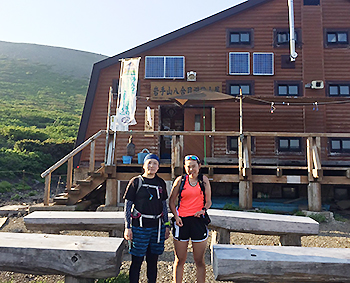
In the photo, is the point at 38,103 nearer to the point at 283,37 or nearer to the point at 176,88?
the point at 176,88

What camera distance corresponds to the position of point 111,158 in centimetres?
875

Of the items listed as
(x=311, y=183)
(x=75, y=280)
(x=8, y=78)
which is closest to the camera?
(x=75, y=280)

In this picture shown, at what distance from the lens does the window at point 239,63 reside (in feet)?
41.0

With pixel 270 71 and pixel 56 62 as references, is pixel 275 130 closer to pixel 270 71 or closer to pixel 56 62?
pixel 270 71

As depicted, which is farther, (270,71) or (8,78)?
(8,78)

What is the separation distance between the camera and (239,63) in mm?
12547

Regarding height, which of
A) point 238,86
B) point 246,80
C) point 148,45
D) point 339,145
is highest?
point 148,45

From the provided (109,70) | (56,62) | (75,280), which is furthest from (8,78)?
(75,280)

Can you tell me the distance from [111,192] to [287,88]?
29.8ft

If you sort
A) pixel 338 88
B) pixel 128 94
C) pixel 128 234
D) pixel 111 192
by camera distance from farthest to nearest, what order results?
pixel 338 88
pixel 128 94
pixel 111 192
pixel 128 234

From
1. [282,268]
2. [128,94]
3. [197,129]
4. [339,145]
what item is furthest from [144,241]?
[339,145]

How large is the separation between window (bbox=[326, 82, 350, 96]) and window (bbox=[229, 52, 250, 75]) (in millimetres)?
3712

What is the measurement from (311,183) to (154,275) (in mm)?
6854

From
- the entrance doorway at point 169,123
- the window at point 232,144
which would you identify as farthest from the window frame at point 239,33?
the window at point 232,144
